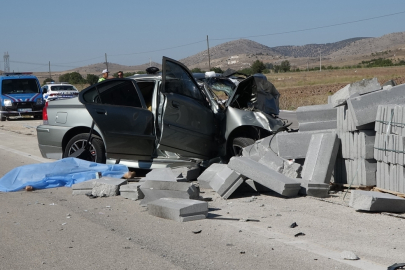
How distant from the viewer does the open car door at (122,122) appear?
9.39m

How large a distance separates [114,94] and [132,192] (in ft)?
7.99

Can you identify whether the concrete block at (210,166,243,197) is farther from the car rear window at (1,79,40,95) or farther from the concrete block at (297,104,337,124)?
the car rear window at (1,79,40,95)

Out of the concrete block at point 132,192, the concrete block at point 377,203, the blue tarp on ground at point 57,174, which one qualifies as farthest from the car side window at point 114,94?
the concrete block at point 377,203

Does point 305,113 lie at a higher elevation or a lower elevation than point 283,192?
higher

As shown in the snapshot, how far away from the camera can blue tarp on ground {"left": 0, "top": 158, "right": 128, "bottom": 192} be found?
906 centimetres

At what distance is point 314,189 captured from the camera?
25.9 feet

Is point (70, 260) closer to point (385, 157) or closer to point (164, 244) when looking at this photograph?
point (164, 244)

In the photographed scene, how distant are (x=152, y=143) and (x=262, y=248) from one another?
14.6 feet

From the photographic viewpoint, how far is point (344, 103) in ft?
28.0

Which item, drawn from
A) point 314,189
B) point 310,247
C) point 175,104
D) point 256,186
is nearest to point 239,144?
point 175,104

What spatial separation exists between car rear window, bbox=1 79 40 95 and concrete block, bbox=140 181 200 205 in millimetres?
23179

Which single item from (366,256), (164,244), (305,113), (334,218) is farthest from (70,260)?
(305,113)

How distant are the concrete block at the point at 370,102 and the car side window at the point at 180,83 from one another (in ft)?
9.77

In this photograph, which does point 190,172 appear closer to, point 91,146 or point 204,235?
point 91,146
